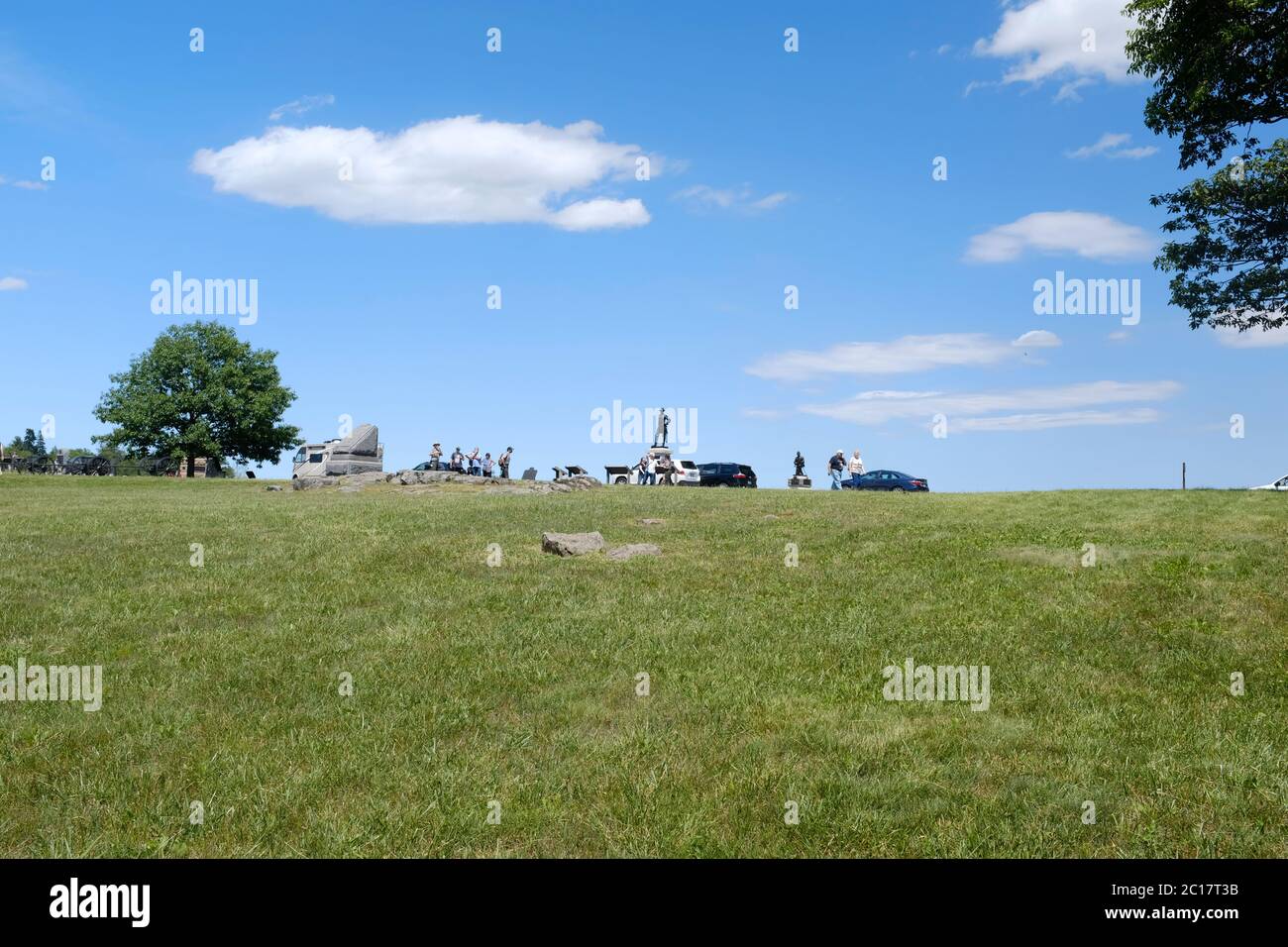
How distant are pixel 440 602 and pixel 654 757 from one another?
269 inches

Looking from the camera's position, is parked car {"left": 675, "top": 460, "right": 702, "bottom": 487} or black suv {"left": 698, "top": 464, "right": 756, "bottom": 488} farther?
parked car {"left": 675, "top": 460, "right": 702, "bottom": 487}

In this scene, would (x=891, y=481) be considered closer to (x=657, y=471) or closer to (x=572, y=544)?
(x=657, y=471)

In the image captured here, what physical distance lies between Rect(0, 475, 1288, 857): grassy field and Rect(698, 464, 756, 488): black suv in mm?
44047

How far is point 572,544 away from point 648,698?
28.0ft

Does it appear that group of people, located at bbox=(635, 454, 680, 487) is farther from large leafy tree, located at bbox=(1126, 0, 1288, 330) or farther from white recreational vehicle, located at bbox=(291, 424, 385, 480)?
large leafy tree, located at bbox=(1126, 0, 1288, 330)

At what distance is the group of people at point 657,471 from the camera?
6356cm

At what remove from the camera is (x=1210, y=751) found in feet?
29.5

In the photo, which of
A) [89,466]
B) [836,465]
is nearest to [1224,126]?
[836,465]

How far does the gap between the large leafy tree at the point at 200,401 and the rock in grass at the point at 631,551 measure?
214 ft

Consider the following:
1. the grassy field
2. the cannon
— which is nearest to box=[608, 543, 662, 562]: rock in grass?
the grassy field

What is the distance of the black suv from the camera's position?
212ft
